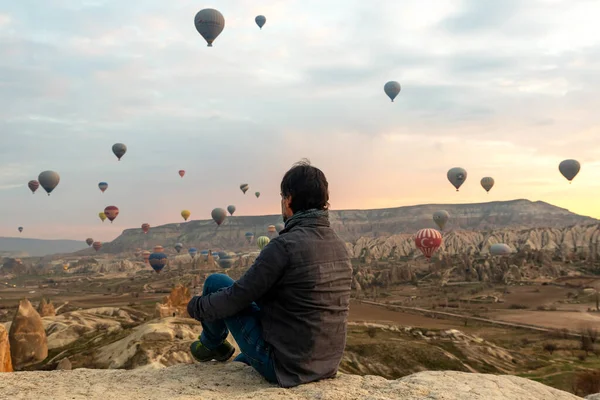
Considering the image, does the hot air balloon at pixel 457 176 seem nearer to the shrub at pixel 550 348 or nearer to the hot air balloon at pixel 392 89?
the hot air balloon at pixel 392 89

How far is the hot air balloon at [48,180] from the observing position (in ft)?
259

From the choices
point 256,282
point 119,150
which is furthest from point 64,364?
point 119,150

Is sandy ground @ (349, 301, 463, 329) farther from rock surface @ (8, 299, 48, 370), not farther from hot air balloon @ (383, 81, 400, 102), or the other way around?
rock surface @ (8, 299, 48, 370)

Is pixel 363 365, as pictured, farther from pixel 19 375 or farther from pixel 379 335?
pixel 19 375

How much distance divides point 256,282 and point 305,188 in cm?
90

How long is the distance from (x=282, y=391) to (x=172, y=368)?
167 centimetres

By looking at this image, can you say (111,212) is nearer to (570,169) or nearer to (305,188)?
(570,169)

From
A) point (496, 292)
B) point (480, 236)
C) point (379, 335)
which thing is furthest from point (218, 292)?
point (480, 236)

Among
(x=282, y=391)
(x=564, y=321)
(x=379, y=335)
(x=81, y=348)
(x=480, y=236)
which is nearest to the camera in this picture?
(x=282, y=391)

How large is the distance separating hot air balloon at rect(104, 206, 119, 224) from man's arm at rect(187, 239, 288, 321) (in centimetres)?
10881

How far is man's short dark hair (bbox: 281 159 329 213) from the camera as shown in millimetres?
4543

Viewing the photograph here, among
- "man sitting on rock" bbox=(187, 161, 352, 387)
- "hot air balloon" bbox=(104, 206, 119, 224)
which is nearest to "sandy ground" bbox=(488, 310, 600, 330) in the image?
"man sitting on rock" bbox=(187, 161, 352, 387)

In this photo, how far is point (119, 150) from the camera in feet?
286

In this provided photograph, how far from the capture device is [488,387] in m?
4.77
